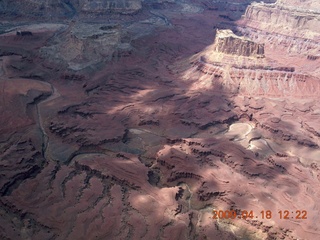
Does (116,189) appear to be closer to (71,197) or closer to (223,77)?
(71,197)

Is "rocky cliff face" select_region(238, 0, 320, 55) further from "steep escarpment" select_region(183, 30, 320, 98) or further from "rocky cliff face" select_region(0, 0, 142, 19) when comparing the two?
"rocky cliff face" select_region(0, 0, 142, 19)

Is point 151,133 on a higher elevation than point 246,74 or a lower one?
lower

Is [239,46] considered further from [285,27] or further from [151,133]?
[285,27]
